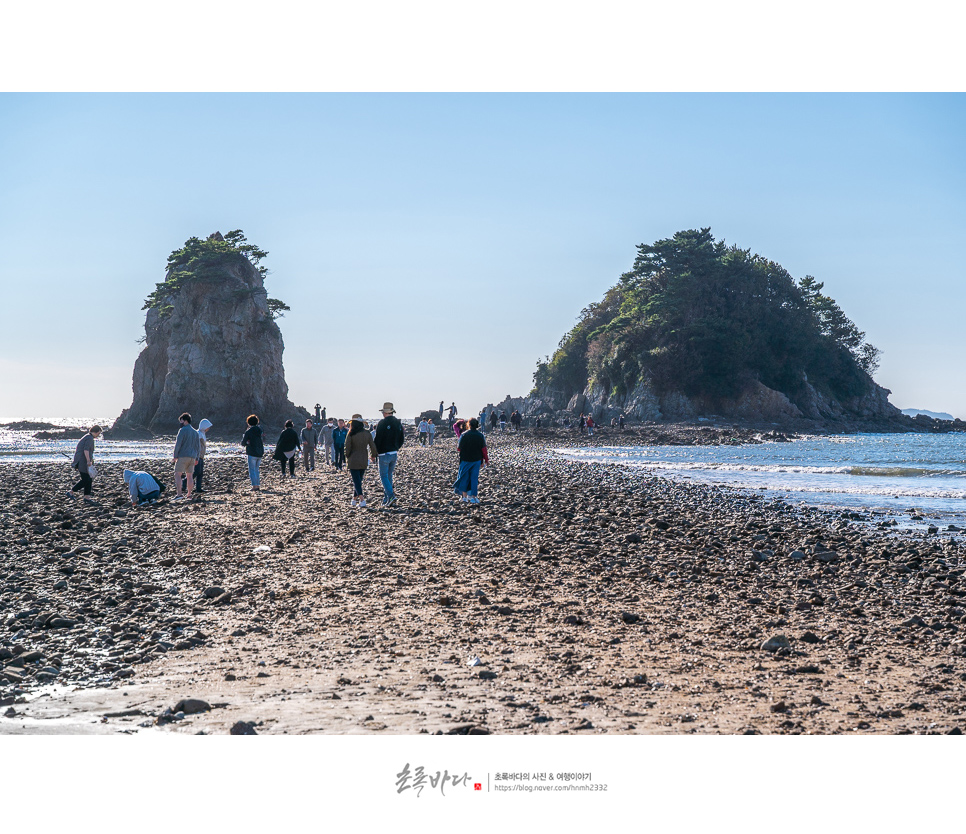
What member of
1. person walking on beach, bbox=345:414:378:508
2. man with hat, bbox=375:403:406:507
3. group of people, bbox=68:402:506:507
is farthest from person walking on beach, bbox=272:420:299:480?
man with hat, bbox=375:403:406:507

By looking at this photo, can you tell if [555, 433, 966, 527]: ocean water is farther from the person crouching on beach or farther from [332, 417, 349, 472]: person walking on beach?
the person crouching on beach

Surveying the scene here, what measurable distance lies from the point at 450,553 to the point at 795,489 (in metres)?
14.2

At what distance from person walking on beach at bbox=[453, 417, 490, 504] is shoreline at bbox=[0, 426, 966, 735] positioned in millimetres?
1964

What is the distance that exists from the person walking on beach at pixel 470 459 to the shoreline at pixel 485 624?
1964 mm

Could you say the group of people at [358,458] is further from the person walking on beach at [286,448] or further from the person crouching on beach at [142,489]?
the person walking on beach at [286,448]

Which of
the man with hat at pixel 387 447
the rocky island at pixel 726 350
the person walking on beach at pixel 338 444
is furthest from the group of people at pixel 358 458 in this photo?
the rocky island at pixel 726 350

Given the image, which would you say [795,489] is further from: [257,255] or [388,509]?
[257,255]

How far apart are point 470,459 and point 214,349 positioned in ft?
200

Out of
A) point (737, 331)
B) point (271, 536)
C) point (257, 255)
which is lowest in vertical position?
point (271, 536)

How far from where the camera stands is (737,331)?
8175 centimetres

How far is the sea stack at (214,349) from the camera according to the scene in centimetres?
7019

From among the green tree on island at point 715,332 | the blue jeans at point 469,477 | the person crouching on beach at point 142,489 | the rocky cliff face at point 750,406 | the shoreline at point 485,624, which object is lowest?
the shoreline at point 485,624

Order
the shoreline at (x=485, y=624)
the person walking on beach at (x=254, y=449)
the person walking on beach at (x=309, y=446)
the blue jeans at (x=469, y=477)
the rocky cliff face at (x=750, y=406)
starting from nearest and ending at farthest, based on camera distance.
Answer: the shoreline at (x=485, y=624), the blue jeans at (x=469, y=477), the person walking on beach at (x=254, y=449), the person walking on beach at (x=309, y=446), the rocky cliff face at (x=750, y=406)
